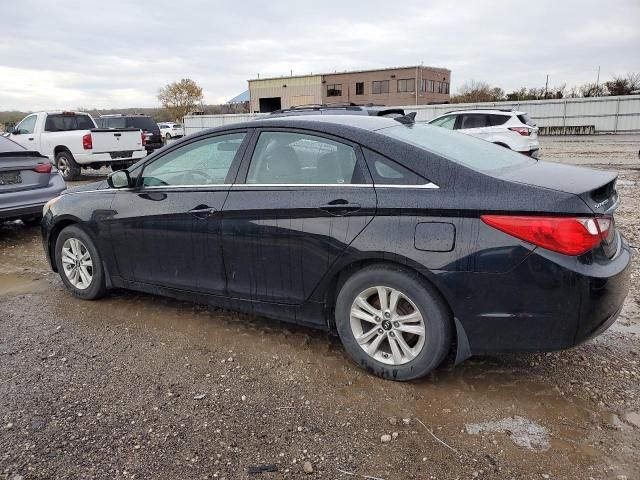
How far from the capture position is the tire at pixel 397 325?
2977 mm

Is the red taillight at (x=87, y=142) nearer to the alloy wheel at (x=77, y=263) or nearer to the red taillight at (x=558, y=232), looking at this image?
the alloy wheel at (x=77, y=263)

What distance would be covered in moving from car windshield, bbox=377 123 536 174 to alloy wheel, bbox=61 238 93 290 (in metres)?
2.91

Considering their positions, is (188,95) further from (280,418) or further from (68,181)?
(280,418)

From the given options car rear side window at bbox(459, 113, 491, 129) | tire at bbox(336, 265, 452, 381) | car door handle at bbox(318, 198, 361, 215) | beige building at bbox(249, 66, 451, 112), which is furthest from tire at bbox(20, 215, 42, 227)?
beige building at bbox(249, 66, 451, 112)

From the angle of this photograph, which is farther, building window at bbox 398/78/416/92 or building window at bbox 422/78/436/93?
building window at bbox 422/78/436/93

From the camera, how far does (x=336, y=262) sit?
322 centimetres

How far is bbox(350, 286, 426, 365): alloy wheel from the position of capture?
308 cm

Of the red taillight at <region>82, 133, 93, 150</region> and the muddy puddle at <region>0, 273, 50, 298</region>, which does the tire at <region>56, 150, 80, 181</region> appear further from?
the muddy puddle at <region>0, 273, 50, 298</region>

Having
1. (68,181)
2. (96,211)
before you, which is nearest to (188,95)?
(68,181)

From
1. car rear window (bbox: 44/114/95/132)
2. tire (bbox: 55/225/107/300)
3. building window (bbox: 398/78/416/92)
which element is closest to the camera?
tire (bbox: 55/225/107/300)

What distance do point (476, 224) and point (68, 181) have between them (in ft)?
44.2

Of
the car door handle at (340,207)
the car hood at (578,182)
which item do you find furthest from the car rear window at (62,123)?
the car hood at (578,182)

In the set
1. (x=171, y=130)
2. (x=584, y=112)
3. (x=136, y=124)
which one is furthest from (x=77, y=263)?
(x=171, y=130)

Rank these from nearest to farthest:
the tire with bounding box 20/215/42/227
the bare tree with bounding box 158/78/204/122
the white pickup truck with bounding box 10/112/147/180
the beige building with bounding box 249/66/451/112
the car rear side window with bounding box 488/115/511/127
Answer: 1. the tire with bounding box 20/215/42/227
2. the white pickup truck with bounding box 10/112/147/180
3. the car rear side window with bounding box 488/115/511/127
4. the beige building with bounding box 249/66/451/112
5. the bare tree with bounding box 158/78/204/122
